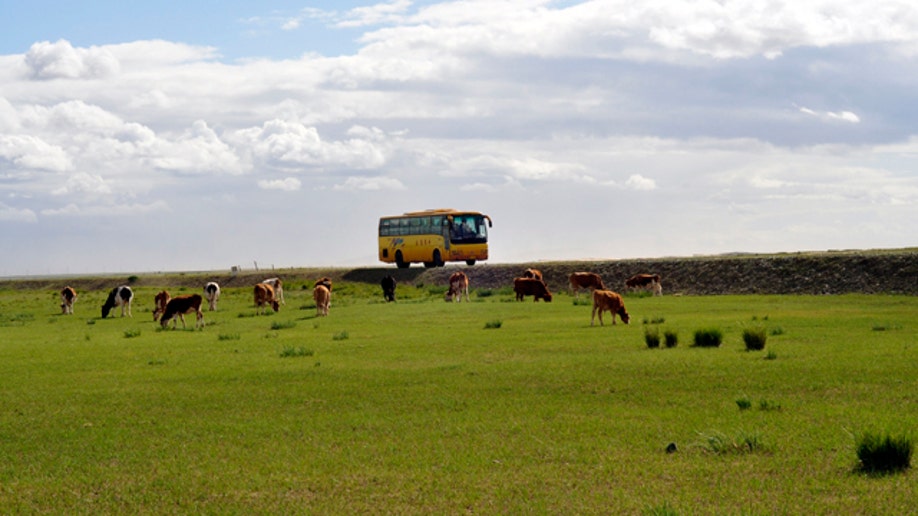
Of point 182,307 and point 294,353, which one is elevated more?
point 182,307

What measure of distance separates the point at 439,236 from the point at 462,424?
59011 mm

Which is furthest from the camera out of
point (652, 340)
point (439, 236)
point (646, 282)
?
point (439, 236)

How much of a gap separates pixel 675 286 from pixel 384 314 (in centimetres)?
2447

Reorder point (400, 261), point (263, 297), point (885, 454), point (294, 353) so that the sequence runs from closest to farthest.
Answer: point (885, 454)
point (294, 353)
point (263, 297)
point (400, 261)

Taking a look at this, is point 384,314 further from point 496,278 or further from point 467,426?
point 496,278

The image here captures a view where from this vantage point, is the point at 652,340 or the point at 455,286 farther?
the point at 455,286

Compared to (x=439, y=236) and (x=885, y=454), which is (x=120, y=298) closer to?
(x=439, y=236)

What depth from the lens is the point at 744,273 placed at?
54.9 metres

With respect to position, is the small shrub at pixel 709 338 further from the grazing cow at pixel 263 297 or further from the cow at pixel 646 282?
the cow at pixel 646 282

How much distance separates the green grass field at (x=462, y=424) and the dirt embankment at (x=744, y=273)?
24.0 metres

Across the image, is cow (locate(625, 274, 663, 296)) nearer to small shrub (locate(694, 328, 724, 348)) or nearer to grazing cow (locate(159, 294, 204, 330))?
grazing cow (locate(159, 294, 204, 330))

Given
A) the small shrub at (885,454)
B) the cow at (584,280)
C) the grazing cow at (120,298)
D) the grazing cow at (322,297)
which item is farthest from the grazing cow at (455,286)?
the small shrub at (885,454)

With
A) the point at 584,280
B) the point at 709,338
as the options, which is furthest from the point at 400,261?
the point at 709,338

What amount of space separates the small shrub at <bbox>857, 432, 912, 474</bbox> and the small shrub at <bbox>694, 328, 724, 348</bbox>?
1186 centimetres
